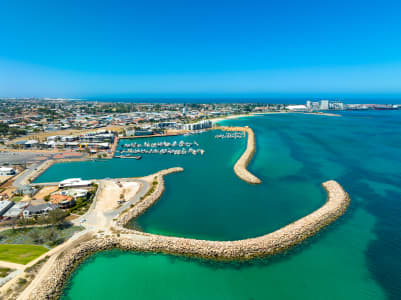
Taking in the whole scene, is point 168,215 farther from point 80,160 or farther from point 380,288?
point 80,160

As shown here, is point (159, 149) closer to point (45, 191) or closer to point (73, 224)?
point (45, 191)

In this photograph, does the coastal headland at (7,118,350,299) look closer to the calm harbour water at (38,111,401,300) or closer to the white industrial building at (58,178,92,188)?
the calm harbour water at (38,111,401,300)

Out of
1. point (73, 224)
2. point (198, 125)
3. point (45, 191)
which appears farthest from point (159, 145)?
point (73, 224)

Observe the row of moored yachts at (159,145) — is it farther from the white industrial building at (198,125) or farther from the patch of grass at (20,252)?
the patch of grass at (20,252)

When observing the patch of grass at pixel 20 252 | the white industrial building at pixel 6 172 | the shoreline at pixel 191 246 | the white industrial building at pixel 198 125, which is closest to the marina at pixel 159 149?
the white industrial building at pixel 6 172

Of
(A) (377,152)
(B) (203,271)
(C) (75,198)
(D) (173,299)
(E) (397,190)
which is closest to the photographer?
(D) (173,299)

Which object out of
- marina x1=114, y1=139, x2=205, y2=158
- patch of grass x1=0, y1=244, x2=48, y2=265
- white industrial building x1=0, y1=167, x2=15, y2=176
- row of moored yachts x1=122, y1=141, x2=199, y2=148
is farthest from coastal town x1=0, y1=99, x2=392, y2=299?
row of moored yachts x1=122, y1=141, x2=199, y2=148

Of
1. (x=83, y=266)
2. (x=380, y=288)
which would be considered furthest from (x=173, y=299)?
(x=380, y=288)
